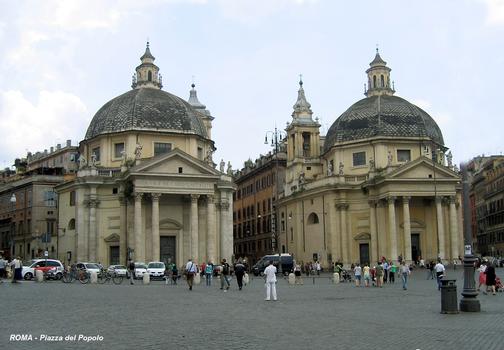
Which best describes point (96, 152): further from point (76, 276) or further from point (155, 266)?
point (76, 276)

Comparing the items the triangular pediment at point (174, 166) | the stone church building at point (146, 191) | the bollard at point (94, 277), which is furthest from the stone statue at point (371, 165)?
the bollard at point (94, 277)

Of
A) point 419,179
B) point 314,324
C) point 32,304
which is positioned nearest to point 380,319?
point 314,324

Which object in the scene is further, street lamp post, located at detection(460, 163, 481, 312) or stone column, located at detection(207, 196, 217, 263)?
stone column, located at detection(207, 196, 217, 263)

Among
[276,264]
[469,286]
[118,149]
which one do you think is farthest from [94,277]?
[469,286]

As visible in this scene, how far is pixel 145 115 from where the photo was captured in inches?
2638

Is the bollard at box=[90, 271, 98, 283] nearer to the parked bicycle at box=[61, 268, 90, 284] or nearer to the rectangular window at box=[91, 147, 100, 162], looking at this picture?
the parked bicycle at box=[61, 268, 90, 284]

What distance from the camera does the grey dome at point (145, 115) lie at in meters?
66.8

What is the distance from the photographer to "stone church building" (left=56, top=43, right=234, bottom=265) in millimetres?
61688

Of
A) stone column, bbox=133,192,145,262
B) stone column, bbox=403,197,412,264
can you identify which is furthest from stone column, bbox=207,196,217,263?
stone column, bbox=403,197,412,264

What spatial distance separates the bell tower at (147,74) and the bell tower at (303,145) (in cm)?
1828

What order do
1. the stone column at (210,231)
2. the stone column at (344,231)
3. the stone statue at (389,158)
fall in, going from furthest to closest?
the stone column at (344,231)
the stone statue at (389,158)
the stone column at (210,231)

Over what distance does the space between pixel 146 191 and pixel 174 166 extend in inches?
137

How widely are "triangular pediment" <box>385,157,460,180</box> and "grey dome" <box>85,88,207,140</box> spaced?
2009 centimetres

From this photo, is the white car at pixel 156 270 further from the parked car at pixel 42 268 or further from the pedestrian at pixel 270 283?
the pedestrian at pixel 270 283
